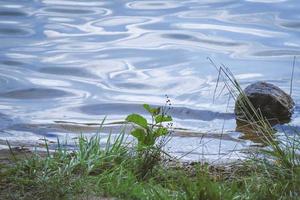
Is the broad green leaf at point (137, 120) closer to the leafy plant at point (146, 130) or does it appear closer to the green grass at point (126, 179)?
the leafy plant at point (146, 130)

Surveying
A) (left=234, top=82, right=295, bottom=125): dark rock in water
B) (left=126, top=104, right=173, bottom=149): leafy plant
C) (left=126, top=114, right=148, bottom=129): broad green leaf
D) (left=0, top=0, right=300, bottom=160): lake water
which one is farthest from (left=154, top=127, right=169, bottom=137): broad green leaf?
(left=234, top=82, right=295, bottom=125): dark rock in water

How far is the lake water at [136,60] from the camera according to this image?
8.15 m

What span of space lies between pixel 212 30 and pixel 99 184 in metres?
6.30

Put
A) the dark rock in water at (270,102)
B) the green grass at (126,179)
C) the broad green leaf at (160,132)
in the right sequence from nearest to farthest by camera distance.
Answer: the green grass at (126,179) → the broad green leaf at (160,132) → the dark rock in water at (270,102)

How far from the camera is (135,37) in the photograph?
34.8 feet

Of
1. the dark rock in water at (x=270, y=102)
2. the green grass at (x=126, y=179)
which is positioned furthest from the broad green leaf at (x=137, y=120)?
the dark rock in water at (x=270, y=102)

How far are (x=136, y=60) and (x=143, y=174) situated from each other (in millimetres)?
4655

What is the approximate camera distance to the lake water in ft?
26.7

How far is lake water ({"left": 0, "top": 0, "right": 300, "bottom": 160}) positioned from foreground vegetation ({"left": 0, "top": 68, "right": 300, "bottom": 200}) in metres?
1.18

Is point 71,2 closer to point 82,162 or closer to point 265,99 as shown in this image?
point 265,99

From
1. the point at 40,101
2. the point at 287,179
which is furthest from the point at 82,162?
the point at 40,101

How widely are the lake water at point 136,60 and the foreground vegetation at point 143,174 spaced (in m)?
1.18

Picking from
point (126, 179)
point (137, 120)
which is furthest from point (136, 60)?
point (126, 179)

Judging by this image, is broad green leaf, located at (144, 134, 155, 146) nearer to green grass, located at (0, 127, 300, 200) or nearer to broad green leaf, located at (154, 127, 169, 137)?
broad green leaf, located at (154, 127, 169, 137)
